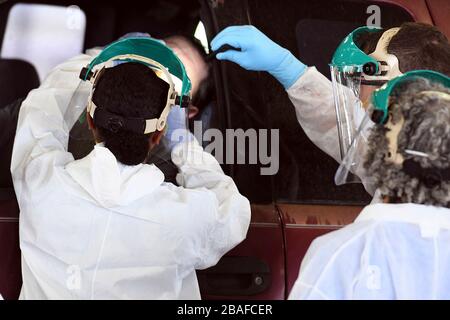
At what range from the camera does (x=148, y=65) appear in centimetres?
213

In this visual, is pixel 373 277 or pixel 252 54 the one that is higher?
pixel 252 54

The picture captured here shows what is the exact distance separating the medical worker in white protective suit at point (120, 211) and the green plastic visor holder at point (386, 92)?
0.53 m

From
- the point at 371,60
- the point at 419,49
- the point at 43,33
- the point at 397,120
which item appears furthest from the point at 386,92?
the point at 43,33

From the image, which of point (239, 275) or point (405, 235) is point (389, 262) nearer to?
point (405, 235)

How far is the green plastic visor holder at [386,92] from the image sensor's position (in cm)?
182

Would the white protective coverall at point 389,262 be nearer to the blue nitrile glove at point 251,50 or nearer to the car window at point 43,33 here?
the blue nitrile glove at point 251,50

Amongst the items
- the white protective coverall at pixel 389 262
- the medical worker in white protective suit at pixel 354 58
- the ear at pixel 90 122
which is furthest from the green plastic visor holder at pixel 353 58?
the ear at pixel 90 122

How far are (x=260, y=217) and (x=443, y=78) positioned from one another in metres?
0.75

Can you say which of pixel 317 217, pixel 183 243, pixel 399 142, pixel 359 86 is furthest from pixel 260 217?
pixel 399 142

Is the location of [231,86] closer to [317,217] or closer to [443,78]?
[317,217]

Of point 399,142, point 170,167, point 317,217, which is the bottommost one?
point 317,217

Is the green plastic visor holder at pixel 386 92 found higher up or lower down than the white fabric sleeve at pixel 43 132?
higher up

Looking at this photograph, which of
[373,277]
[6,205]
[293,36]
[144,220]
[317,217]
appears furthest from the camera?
[293,36]

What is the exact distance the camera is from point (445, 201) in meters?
1.81
